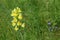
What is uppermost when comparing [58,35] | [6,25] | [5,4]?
[5,4]

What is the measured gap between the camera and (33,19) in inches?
130

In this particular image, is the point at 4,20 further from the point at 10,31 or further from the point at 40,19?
the point at 40,19

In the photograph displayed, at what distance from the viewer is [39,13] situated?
340cm

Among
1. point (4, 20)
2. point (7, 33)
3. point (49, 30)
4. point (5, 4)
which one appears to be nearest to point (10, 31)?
point (7, 33)

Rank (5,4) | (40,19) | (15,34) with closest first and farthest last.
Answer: (15,34), (40,19), (5,4)

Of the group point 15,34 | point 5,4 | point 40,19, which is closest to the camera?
point 15,34

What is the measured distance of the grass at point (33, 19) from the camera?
3.06m

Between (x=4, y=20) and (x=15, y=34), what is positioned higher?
(x=4, y=20)

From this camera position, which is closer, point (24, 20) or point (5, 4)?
point (24, 20)

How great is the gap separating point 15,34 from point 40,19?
19.3 inches

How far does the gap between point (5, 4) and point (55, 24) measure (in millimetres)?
1043

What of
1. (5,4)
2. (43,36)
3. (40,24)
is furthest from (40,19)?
(5,4)

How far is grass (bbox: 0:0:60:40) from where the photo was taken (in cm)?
306

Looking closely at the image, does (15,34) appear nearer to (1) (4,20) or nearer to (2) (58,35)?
(1) (4,20)
